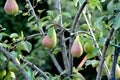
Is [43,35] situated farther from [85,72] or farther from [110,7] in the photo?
[85,72]

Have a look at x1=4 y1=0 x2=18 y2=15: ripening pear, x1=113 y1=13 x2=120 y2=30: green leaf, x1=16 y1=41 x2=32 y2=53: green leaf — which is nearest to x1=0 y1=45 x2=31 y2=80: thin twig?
x1=16 y1=41 x2=32 y2=53: green leaf

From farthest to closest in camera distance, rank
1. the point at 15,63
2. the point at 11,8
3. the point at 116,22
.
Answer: the point at 11,8 → the point at 15,63 → the point at 116,22

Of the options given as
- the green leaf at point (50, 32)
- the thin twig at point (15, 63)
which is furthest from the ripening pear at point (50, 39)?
the thin twig at point (15, 63)

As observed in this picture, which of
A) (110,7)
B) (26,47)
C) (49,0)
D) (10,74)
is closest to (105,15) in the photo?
(110,7)

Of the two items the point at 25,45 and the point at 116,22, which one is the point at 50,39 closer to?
the point at 25,45

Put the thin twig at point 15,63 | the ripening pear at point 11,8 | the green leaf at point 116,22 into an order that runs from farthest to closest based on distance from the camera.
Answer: the ripening pear at point 11,8, the thin twig at point 15,63, the green leaf at point 116,22

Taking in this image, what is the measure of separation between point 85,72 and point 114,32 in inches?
143

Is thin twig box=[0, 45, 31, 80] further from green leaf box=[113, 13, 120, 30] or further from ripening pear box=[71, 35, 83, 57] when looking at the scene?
green leaf box=[113, 13, 120, 30]

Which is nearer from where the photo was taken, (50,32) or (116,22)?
(116,22)

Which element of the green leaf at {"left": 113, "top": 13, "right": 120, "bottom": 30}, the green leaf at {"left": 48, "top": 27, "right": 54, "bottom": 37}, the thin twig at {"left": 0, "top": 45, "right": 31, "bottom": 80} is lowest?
the thin twig at {"left": 0, "top": 45, "right": 31, "bottom": 80}

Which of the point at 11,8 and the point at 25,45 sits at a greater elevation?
the point at 11,8

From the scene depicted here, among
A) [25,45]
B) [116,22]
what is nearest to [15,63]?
[25,45]

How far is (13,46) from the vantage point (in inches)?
49.6

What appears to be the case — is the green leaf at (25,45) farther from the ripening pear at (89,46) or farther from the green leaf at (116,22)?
the green leaf at (116,22)
